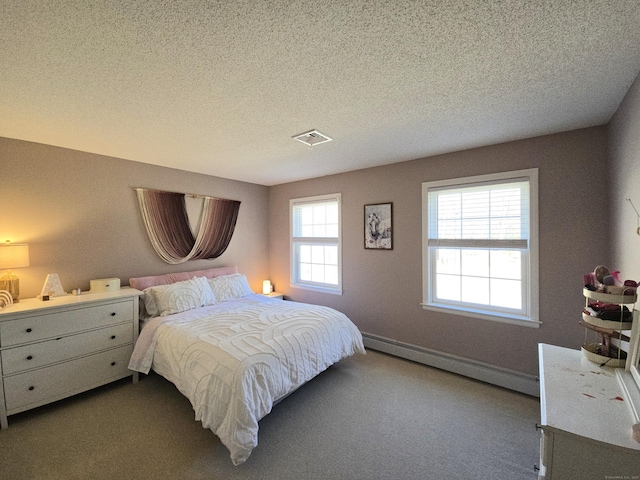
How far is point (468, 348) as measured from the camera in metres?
2.79

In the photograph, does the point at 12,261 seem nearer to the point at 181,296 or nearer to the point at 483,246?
the point at 181,296

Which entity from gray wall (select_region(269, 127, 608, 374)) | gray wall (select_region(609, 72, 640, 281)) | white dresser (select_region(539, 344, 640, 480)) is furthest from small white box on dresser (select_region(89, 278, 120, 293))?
gray wall (select_region(609, 72, 640, 281))

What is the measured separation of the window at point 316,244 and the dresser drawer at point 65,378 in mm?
2425

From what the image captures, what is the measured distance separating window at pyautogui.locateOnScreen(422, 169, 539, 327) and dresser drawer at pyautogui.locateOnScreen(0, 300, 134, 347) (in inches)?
128

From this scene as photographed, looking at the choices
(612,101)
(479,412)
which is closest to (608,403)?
(479,412)

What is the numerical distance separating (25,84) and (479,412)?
3951mm

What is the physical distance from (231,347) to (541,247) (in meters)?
2.84

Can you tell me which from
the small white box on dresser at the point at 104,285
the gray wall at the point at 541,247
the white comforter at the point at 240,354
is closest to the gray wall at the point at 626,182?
the gray wall at the point at 541,247

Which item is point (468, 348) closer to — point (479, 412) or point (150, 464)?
point (479, 412)

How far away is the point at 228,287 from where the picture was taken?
140 inches

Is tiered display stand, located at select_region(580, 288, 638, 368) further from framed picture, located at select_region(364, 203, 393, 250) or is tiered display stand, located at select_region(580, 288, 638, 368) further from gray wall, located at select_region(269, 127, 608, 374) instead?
framed picture, located at select_region(364, 203, 393, 250)

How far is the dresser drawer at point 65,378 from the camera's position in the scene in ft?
6.84

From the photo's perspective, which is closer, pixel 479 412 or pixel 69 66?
pixel 69 66

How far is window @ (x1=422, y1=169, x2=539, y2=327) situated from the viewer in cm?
250
